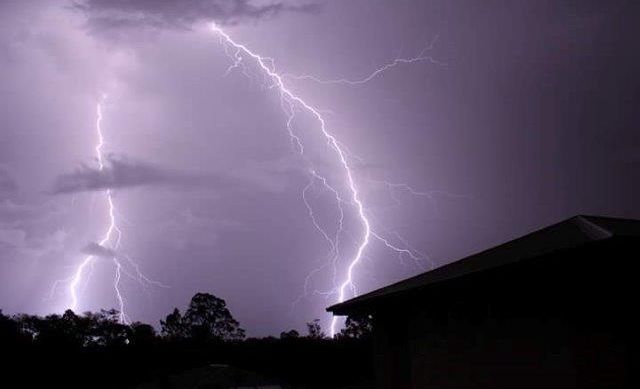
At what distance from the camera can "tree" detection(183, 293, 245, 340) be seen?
37312 mm

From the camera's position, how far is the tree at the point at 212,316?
3731cm

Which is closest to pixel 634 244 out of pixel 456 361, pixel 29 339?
pixel 456 361

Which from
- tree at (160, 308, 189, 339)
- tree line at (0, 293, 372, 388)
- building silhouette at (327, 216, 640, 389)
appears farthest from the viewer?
tree at (160, 308, 189, 339)

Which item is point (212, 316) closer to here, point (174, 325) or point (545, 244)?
point (174, 325)

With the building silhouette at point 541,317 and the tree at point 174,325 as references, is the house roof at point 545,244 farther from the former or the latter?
the tree at point 174,325

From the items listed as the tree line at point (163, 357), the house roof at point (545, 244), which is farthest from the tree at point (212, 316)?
the house roof at point (545, 244)

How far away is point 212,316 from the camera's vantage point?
3778 centimetres

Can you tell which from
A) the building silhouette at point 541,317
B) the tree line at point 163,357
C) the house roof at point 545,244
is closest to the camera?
the building silhouette at point 541,317

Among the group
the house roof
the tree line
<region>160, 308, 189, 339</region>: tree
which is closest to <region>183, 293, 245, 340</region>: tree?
<region>160, 308, 189, 339</region>: tree

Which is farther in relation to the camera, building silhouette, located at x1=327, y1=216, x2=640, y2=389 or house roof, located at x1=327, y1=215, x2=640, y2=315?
house roof, located at x1=327, y1=215, x2=640, y2=315

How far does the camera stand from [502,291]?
6664mm

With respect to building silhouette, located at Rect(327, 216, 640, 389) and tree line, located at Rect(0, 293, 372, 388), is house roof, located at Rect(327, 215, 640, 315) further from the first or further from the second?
tree line, located at Rect(0, 293, 372, 388)

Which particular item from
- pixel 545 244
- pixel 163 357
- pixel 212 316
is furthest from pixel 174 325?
pixel 545 244

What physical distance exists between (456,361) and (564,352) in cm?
199
